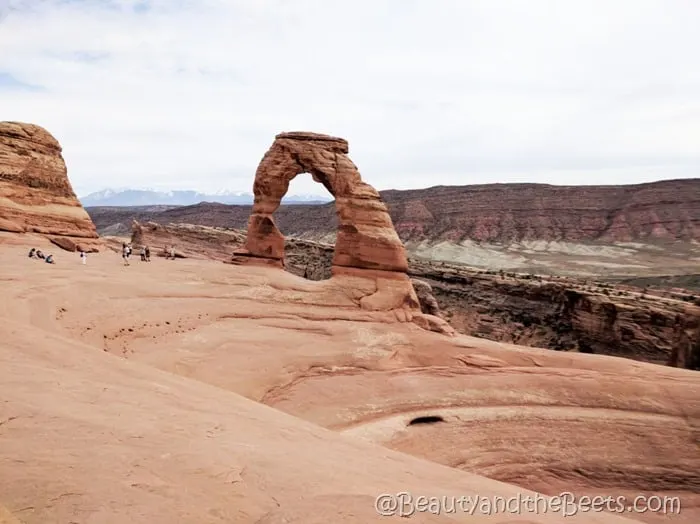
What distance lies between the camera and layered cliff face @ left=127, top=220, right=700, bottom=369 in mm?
32156

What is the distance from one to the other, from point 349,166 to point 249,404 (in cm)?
1554

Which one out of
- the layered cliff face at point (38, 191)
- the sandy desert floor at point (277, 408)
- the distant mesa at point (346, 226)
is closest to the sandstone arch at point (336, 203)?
the distant mesa at point (346, 226)

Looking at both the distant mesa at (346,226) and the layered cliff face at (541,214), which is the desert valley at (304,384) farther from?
the layered cliff face at (541,214)

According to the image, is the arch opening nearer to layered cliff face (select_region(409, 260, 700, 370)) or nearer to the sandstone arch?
the sandstone arch

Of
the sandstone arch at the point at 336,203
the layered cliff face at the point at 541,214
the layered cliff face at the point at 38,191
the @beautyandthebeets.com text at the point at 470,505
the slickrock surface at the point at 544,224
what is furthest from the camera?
the layered cliff face at the point at 541,214

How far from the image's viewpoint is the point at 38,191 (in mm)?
28484

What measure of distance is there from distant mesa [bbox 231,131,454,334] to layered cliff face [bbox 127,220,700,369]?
12.5m

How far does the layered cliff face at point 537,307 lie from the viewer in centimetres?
3216

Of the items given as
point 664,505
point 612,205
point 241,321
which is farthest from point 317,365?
point 612,205

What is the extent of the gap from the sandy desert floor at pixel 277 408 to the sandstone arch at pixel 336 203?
97.4 inches

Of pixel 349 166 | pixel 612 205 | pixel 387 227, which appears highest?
pixel 612 205

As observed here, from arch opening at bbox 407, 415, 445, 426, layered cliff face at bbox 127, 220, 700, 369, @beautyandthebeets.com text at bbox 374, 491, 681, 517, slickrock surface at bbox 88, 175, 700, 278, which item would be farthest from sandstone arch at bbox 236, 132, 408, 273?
slickrock surface at bbox 88, 175, 700, 278

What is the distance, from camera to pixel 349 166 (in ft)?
74.9

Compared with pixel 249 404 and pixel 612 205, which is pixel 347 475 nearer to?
pixel 249 404
